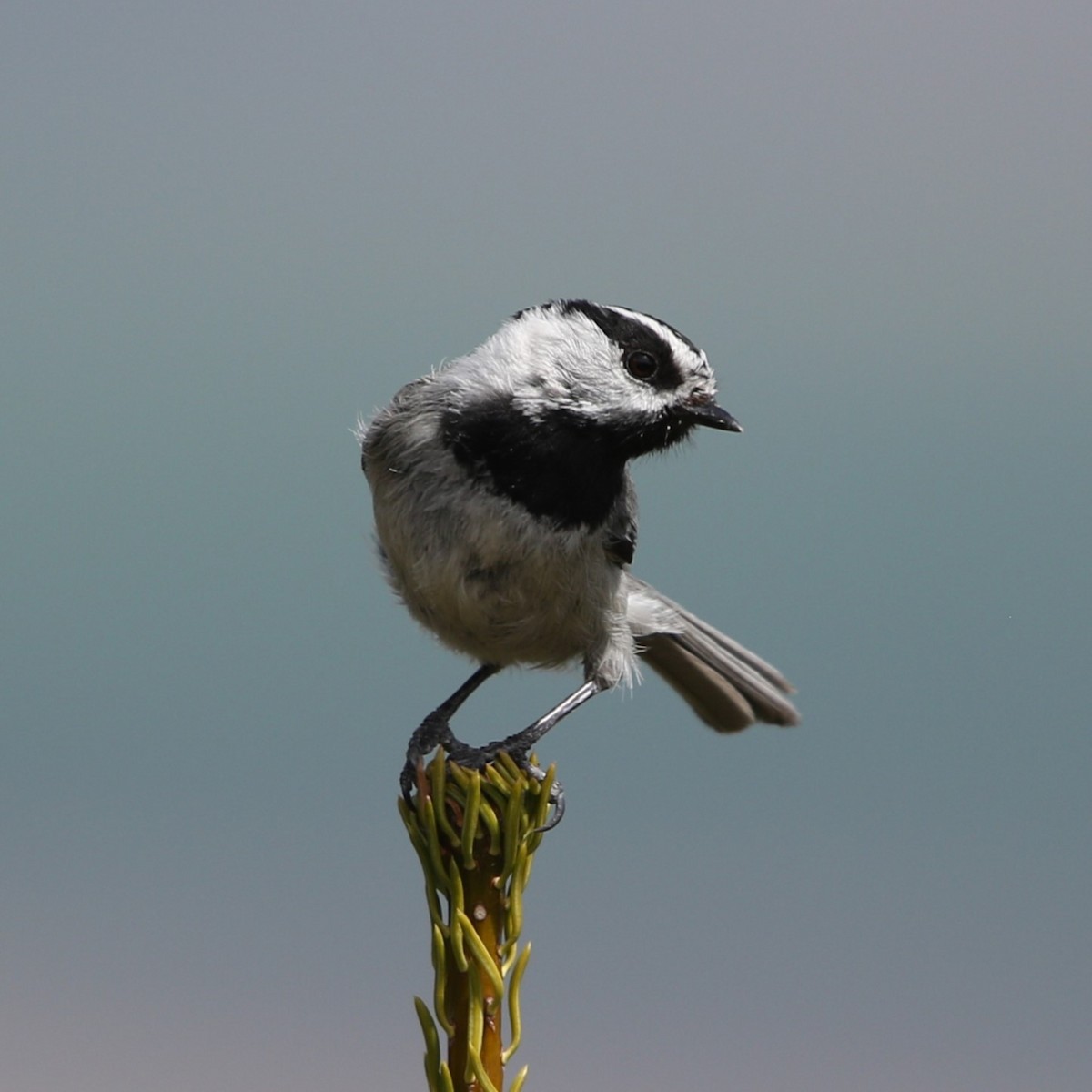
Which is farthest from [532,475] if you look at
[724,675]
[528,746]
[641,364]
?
[724,675]

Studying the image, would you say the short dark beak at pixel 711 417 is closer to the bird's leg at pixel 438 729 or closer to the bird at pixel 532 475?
the bird at pixel 532 475

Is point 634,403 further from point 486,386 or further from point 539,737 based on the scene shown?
point 539,737

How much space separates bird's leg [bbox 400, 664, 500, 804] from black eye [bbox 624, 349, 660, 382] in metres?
0.77

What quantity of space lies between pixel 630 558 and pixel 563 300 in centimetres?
53

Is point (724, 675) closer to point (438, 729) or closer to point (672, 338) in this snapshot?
point (438, 729)

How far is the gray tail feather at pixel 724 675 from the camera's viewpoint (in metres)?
2.88

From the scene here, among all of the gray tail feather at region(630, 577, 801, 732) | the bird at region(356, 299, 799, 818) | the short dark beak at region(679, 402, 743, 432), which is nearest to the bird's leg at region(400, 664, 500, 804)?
the bird at region(356, 299, 799, 818)

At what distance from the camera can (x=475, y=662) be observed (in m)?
2.73

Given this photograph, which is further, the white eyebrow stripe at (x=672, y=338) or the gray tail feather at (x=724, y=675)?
the gray tail feather at (x=724, y=675)

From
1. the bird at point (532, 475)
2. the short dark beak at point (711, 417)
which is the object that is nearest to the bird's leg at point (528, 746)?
the bird at point (532, 475)

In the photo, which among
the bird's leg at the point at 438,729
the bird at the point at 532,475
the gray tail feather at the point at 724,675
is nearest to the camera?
the bird at the point at 532,475

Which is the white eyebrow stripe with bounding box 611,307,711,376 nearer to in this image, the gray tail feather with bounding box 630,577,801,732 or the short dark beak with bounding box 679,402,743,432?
the short dark beak with bounding box 679,402,743,432

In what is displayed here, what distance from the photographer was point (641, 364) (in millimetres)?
2293

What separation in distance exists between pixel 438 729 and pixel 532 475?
65 centimetres
